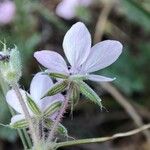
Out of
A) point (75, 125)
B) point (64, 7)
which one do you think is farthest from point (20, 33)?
point (75, 125)

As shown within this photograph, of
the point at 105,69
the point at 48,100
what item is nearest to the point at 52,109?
the point at 48,100

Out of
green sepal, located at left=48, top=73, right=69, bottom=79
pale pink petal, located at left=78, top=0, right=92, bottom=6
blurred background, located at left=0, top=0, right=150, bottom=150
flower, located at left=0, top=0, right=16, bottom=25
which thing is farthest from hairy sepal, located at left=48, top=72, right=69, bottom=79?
pale pink petal, located at left=78, top=0, right=92, bottom=6

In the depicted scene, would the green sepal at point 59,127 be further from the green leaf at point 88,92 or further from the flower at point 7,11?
the flower at point 7,11

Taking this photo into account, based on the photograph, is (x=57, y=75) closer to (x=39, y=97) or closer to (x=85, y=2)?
(x=39, y=97)

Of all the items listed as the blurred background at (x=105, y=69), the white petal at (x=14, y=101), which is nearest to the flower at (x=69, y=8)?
the blurred background at (x=105, y=69)

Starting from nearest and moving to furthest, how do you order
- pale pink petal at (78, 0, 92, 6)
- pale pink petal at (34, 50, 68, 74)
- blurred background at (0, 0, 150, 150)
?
pale pink petal at (34, 50, 68, 74), blurred background at (0, 0, 150, 150), pale pink petal at (78, 0, 92, 6)

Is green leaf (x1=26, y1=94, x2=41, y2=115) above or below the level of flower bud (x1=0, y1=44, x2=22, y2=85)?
below

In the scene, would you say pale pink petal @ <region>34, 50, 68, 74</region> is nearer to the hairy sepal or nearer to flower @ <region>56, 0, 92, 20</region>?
the hairy sepal

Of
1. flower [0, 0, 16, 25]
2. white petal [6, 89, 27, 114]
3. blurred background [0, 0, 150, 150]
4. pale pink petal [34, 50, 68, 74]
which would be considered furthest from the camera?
flower [0, 0, 16, 25]
